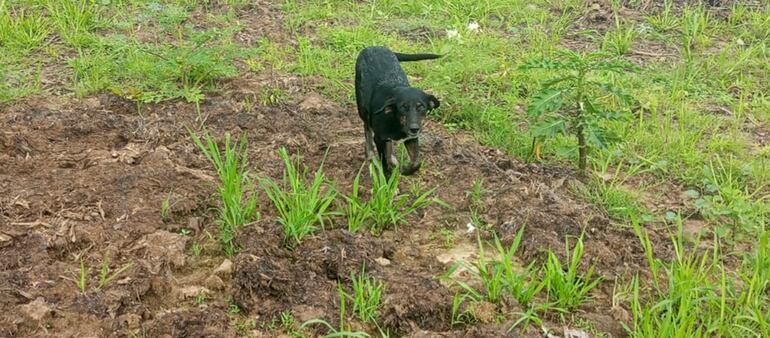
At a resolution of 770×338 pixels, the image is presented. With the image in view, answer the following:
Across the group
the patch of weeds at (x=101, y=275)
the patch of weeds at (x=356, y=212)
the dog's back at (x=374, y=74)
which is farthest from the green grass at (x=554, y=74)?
the patch of weeds at (x=101, y=275)

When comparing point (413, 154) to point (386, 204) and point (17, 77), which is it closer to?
point (386, 204)

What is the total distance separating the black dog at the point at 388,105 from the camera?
13.1ft

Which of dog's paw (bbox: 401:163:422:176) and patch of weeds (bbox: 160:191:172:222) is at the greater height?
patch of weeds (bbox: 160:191:172:222)

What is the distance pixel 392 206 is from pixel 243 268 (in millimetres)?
888

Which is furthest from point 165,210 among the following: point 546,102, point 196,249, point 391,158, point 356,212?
point 546,102

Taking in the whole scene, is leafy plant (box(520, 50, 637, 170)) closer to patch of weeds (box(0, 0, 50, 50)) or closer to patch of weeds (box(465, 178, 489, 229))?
patch of weeds (box(465, 178, 489, 229))

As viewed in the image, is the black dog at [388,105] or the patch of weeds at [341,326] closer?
the patch of weeds at [341,326]

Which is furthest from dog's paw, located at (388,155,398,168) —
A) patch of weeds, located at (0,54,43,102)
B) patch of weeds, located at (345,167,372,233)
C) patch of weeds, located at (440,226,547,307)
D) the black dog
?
patch of weeds, located at (0,54,43,102)

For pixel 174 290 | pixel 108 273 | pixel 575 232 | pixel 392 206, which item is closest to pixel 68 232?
pixel 108 273

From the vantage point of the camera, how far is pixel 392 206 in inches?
155

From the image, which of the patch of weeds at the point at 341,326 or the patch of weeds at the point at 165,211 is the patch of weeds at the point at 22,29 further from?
the patch of weeds at the point at 341,326

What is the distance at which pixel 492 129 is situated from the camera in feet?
16.8

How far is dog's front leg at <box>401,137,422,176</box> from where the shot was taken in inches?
165

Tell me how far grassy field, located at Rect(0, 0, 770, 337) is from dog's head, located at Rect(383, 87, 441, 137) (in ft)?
1.08
